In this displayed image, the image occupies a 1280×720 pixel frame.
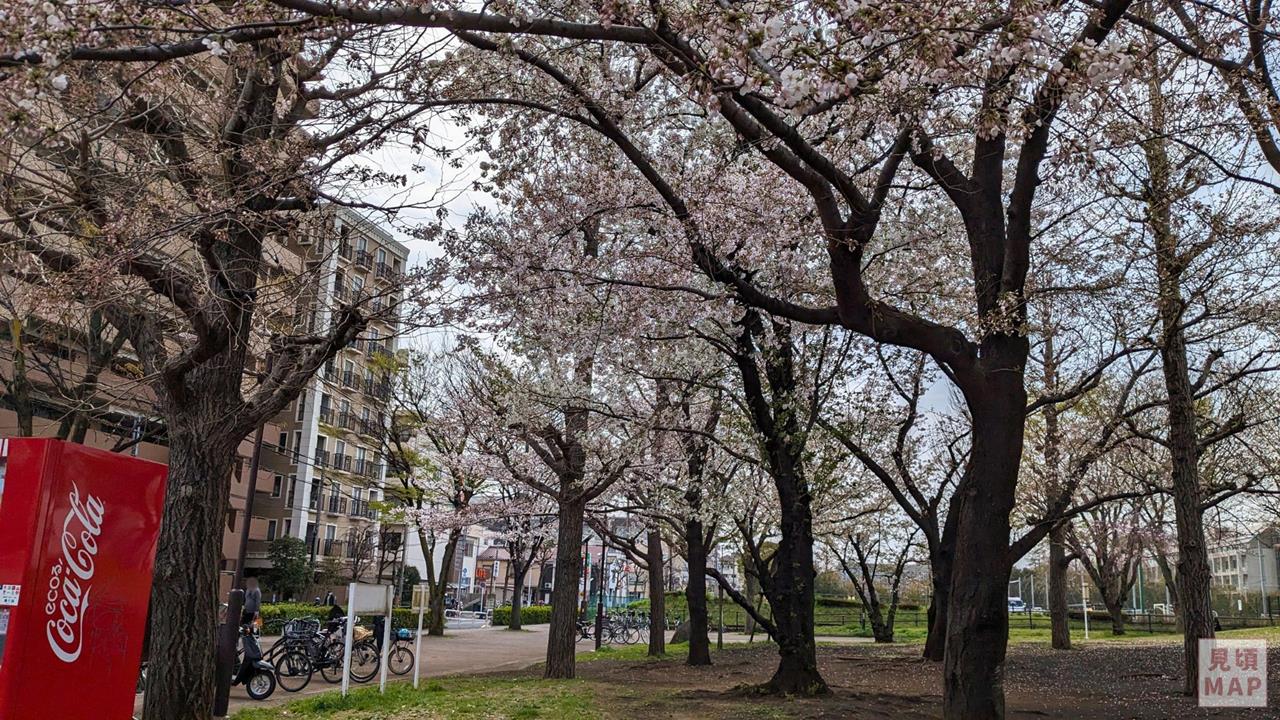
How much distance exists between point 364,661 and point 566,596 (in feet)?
11.8

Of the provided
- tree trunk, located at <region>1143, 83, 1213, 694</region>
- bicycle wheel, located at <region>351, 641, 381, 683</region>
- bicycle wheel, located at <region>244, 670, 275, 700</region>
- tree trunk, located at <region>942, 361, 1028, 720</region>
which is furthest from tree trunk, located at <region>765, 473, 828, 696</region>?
bicycle wheel, located at <region>351, 641, 381, 683</region>

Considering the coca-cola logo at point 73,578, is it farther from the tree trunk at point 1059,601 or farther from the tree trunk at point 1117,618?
the tree trunk at point 1117,618

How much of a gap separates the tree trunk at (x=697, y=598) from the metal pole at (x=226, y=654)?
8.91 metres

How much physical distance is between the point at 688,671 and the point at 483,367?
7.04 metres

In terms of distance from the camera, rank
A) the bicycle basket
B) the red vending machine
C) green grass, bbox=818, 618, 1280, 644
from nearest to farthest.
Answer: the red vending machine
the bicycle basket
green grass, bbox=818, 618, 1280, 644

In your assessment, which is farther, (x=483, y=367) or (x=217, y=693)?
(x=483, y=367)

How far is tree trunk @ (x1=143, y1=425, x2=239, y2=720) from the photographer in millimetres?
7168

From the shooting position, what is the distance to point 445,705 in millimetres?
10062

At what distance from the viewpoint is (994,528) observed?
23.0ft

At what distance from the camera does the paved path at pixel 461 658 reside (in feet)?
42.1

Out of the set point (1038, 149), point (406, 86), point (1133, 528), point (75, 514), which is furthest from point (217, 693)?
point (1133, 528)

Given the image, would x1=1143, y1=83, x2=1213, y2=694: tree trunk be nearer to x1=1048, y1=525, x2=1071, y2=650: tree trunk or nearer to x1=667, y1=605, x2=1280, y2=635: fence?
x1=1048, y1=525, x2=1071, y2=650: tree trunk

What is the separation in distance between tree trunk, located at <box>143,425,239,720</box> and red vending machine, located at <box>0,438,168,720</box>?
3.41 ft

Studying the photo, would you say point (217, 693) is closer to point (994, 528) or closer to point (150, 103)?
point (150, 103)
